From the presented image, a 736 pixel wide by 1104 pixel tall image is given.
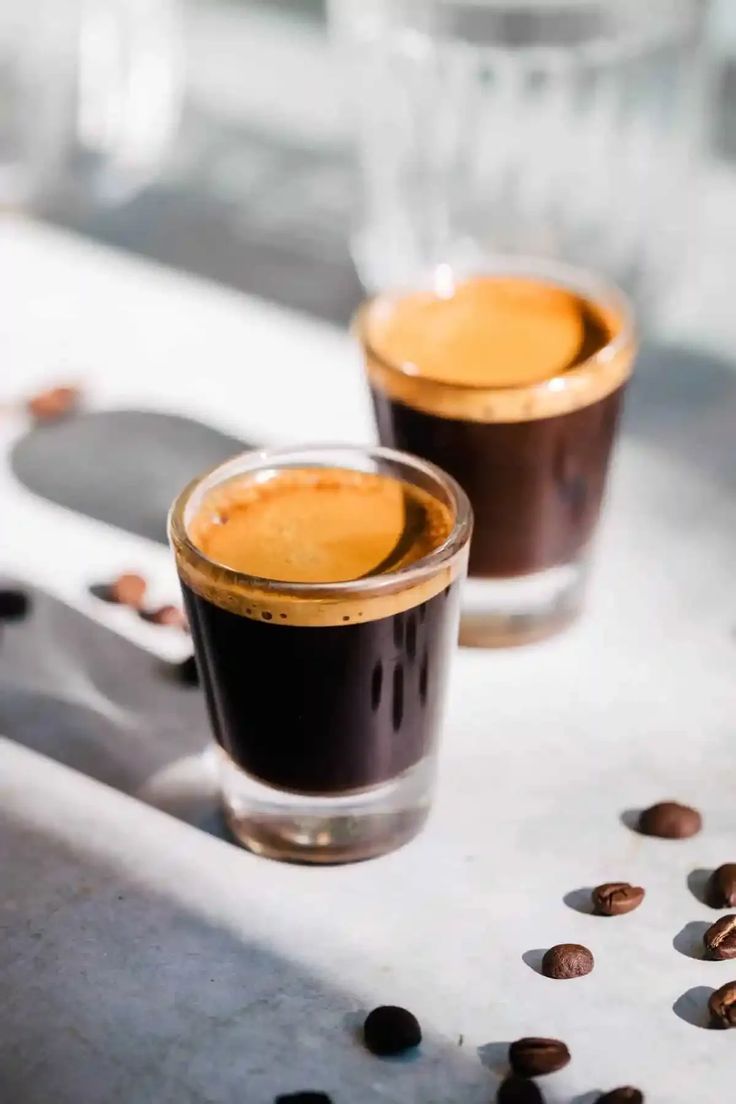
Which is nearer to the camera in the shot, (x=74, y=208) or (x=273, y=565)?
(x=273, y=565)

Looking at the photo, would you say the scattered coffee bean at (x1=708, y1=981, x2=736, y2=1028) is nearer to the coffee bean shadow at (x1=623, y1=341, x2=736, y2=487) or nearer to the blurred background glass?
the coffee bean shadow at (x1=623, y1=341, x2=736, y2=487)

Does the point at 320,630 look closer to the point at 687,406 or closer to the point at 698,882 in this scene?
the point at 698,882

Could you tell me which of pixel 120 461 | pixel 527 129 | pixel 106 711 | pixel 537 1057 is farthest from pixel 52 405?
pixel 537 1057

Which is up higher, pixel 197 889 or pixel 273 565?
pixel 273 565

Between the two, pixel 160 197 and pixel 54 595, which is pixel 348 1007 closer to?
pixel 54 595

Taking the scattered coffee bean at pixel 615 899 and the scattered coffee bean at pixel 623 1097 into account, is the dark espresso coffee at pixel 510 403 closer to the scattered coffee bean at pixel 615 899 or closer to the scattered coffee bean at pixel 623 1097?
the scattered coffee bean at pixel 615 899

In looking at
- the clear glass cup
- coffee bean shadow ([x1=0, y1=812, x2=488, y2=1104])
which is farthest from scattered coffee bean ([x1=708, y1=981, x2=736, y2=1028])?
the clear glass cup

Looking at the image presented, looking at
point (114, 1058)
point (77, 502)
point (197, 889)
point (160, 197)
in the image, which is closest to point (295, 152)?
point (160, 197)
